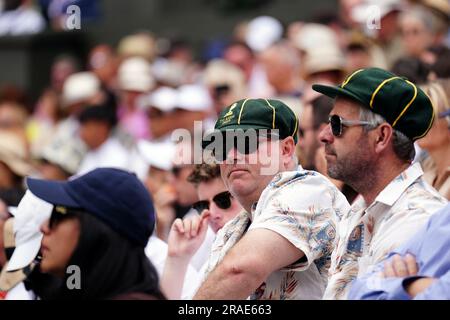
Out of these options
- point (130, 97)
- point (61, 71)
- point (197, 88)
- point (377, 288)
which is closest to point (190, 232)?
point (377, 288)

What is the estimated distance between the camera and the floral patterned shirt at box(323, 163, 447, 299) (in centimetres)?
388

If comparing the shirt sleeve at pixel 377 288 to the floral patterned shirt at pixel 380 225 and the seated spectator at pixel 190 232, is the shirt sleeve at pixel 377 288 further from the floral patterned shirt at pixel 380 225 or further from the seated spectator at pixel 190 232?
the seated spectator at pixel 190 232

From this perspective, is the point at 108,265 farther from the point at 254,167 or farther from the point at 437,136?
the point at 437,136

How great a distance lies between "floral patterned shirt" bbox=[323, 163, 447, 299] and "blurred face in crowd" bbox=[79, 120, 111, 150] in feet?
19.9

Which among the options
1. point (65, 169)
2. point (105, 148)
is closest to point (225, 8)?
point (105, 148)

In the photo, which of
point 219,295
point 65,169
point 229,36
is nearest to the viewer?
point 219,295

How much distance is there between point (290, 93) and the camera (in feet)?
29.0

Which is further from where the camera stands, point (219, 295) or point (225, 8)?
point (225, 8)

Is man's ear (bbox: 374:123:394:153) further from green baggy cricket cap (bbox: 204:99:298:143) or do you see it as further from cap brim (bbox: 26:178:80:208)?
cap brim (bbox: 26:178:80:208)

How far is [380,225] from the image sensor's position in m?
3.98

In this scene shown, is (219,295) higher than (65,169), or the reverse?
(219,295)

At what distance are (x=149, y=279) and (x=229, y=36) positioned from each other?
979 cm
